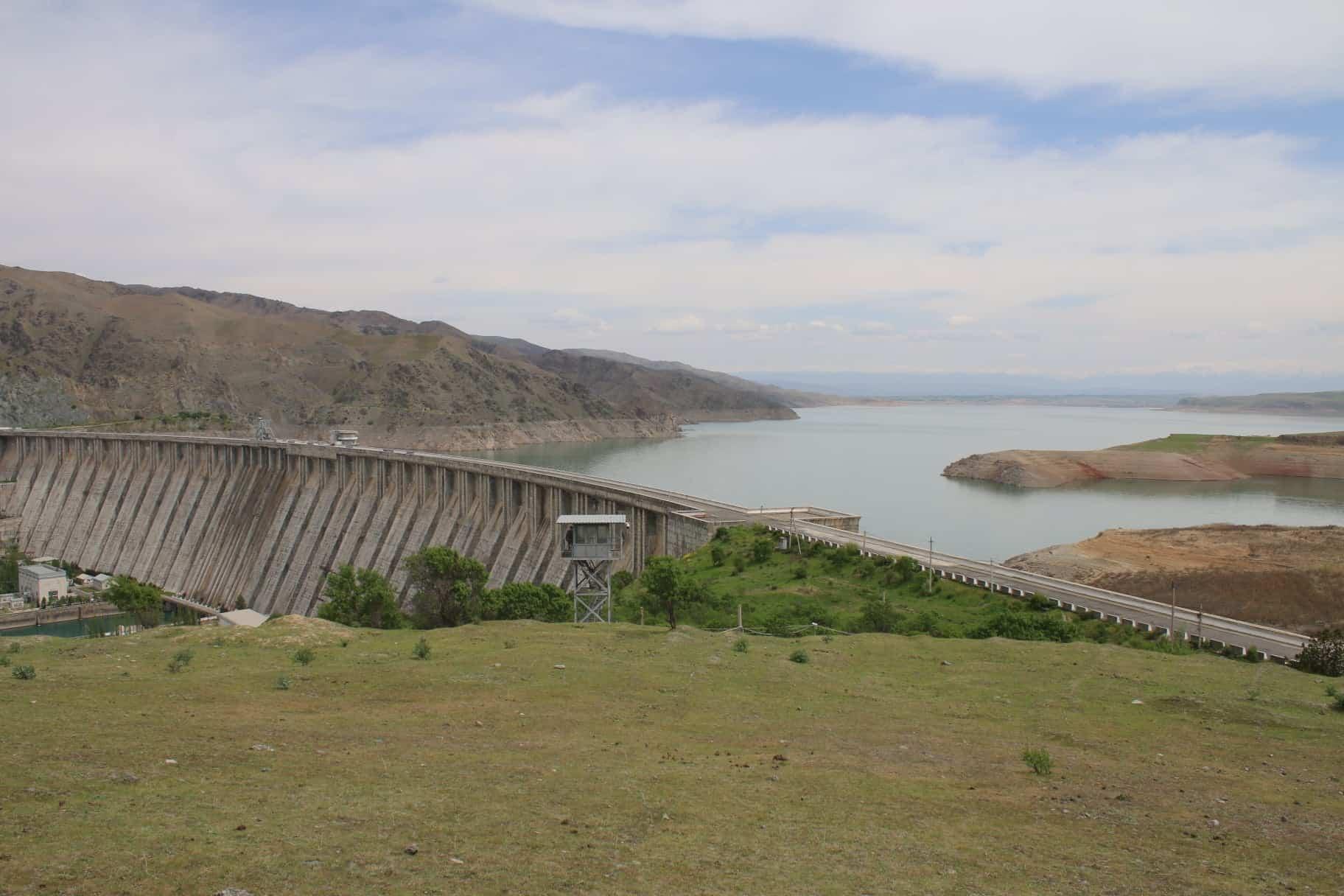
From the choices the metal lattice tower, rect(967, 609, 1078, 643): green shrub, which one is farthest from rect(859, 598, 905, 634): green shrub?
the metal lattice tower

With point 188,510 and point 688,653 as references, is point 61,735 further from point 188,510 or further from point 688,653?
point 188,510

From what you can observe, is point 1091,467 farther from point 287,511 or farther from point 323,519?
point 287,511

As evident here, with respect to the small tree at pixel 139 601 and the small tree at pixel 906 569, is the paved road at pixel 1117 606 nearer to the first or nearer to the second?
the small tree at pixel 906 569

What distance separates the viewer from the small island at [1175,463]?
9844 centimetres

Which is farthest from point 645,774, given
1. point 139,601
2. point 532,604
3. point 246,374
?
point 246,374

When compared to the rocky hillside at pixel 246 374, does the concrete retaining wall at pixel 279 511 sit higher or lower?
lower

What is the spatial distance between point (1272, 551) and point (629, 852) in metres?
52.0

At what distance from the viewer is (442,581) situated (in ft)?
106

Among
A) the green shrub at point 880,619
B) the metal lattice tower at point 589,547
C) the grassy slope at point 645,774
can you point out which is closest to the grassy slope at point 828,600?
the green shrub at point 880,619

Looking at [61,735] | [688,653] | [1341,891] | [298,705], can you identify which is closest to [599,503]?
[688,653]

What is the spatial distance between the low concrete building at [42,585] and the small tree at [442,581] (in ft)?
119

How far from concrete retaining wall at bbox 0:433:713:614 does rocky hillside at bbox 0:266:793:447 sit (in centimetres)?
5542

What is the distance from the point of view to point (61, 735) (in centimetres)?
1029

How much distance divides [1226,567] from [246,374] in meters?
145
